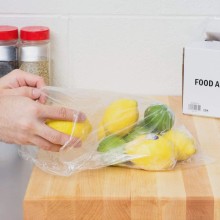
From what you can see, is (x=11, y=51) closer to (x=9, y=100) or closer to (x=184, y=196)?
(x=9, y=100)

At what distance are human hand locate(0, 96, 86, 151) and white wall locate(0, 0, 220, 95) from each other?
1.41 feet

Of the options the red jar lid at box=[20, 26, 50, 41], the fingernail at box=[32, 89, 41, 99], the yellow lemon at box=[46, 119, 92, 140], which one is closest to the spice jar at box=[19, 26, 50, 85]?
the red jar lid at box=[20, 26, 50, 41]

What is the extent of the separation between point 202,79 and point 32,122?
0.42 m

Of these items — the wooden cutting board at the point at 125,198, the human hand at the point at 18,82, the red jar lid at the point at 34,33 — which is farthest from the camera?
the red jar lid at the point at 34,33

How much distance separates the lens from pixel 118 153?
3.41 ft

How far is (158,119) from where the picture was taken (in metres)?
1.07

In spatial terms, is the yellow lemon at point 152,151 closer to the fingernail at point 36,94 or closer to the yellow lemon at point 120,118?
the yellow lemon at point 120,118

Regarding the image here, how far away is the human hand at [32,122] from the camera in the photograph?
999 millimetres

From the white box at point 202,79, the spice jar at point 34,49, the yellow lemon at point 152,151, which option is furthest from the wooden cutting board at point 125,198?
the spice jar at point 34,49

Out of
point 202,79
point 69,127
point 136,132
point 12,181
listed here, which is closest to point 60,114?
point 69,127

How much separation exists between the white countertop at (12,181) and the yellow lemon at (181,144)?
0.32 meters

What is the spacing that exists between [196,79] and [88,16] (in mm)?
323

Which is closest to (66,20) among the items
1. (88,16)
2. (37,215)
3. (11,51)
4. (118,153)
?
(88,16)

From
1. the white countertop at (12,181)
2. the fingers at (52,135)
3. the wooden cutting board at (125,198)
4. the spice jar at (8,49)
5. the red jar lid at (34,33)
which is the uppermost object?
the red jar lid at (34,33)
